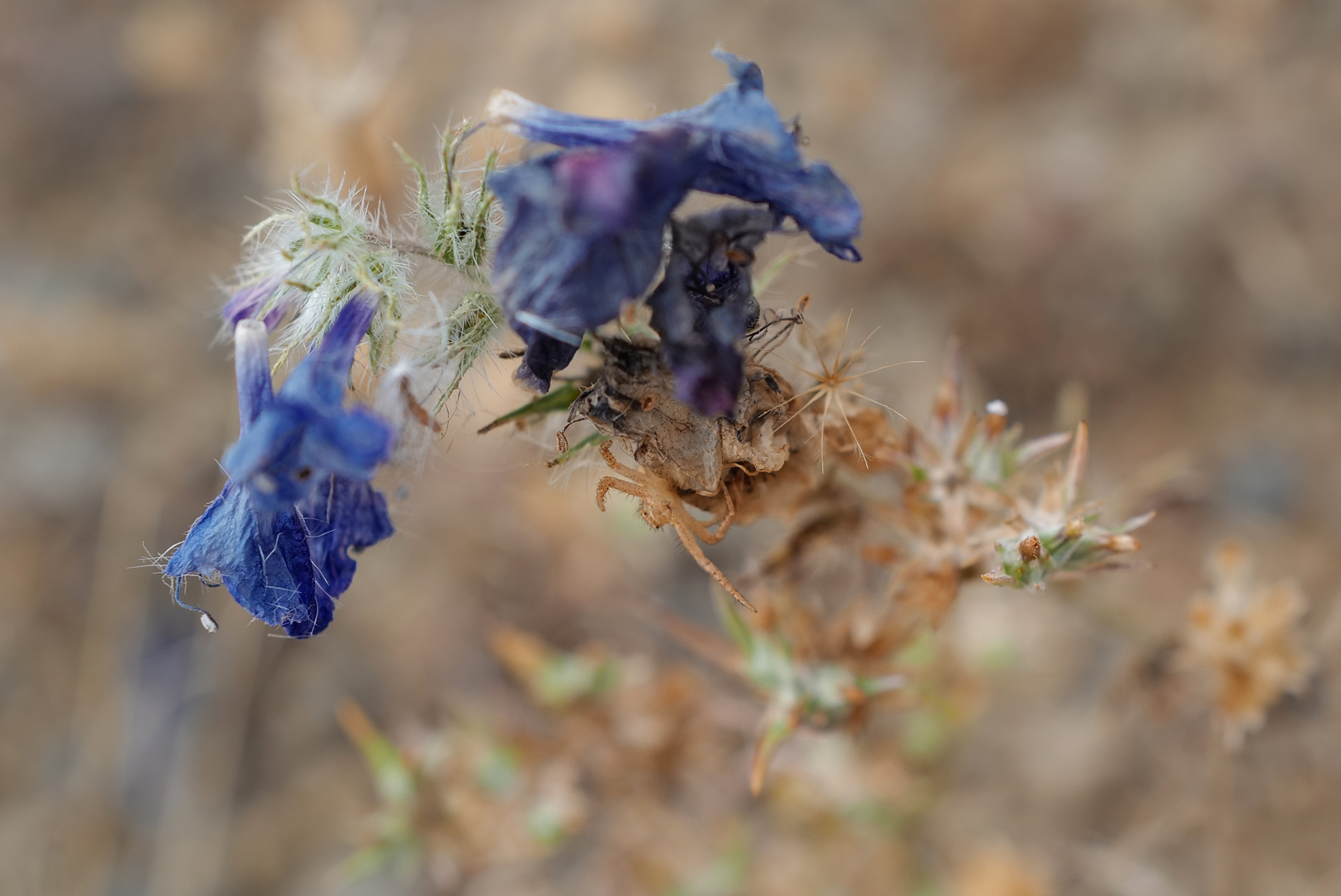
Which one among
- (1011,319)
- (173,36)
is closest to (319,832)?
(1011,319)

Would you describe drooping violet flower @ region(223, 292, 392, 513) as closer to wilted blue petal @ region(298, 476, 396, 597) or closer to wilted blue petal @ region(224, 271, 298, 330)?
wilted blue petal @ region(298, 476, 396, 597)

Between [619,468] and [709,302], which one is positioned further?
[619,468]

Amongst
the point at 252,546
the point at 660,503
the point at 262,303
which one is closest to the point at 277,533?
the point at 252,546

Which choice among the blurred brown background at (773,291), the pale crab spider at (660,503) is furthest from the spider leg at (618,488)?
the blurred brown background at (773,291)

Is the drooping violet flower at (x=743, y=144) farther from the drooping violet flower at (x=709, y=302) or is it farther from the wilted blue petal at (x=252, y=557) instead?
the wilted blue petal at (x=252, y=557)

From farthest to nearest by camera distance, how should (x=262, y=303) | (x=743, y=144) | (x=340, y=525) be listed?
(x=262, y=303) < (x=340, y=525) < (x=743, y=144)

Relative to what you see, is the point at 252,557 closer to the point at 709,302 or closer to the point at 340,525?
the point at 340,525
